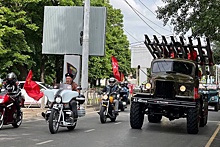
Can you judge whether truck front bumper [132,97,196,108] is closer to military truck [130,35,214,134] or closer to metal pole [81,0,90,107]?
military truck [130,35,214,134]

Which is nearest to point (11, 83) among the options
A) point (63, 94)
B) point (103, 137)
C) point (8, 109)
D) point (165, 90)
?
point (8, 109)

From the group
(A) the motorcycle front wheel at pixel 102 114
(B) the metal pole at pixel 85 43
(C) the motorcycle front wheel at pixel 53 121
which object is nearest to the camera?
(C) the motorcycle front wheel at pixel 53 121

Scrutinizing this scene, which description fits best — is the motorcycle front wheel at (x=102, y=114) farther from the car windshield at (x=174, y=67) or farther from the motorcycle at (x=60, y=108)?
the motorcycle at (x=60, y=108)

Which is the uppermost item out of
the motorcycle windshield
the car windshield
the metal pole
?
the metal pole

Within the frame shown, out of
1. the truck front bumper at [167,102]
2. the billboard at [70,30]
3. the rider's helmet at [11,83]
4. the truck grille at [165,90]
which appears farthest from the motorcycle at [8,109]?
the billboard at [70,30]

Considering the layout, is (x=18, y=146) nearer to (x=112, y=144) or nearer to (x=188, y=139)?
(x=112, y=144)

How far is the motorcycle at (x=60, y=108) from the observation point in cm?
1271

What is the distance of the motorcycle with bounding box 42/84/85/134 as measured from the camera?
12711 millimetres

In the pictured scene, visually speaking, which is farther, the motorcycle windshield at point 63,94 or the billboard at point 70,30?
the billboard at point 70,30

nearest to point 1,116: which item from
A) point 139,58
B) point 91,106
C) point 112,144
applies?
point 112,144

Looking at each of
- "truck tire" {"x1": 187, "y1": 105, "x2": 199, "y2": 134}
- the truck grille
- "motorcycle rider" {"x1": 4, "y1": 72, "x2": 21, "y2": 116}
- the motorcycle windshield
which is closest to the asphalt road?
"truck tire" {"x1": 187, "y1": 105, "x2": 199, "y2": 134}

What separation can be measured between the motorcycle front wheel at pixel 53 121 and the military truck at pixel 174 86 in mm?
3166

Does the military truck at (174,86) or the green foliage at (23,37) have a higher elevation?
the green foliage at (23,37)

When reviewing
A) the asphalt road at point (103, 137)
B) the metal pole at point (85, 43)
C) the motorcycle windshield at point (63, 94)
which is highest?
the metal pole at point (85, 43)
